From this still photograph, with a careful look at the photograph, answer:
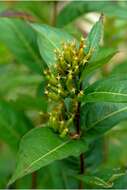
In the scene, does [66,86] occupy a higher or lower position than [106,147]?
higher

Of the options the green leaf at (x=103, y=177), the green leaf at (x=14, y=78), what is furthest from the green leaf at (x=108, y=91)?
the green leaf at (x=14, y=78)

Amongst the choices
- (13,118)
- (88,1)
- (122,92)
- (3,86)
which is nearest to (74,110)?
(122,92)

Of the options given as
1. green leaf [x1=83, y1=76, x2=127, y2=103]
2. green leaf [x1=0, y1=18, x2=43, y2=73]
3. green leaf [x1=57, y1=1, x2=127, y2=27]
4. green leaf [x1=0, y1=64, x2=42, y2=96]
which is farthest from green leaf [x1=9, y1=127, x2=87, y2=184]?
green leaf [x1=0, y1=64, x2=42, y2=96]

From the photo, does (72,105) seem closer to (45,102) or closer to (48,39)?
→ (48,39)

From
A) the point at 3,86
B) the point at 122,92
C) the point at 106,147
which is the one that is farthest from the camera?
the point at 106,147

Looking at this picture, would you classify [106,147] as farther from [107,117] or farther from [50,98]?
[50,98]

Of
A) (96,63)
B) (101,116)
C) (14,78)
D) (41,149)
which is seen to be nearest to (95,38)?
(96,63)

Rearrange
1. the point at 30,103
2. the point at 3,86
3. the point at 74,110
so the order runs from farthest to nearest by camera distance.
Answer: the point at 3,86 < the point at 30,103 < the point at 74,110
